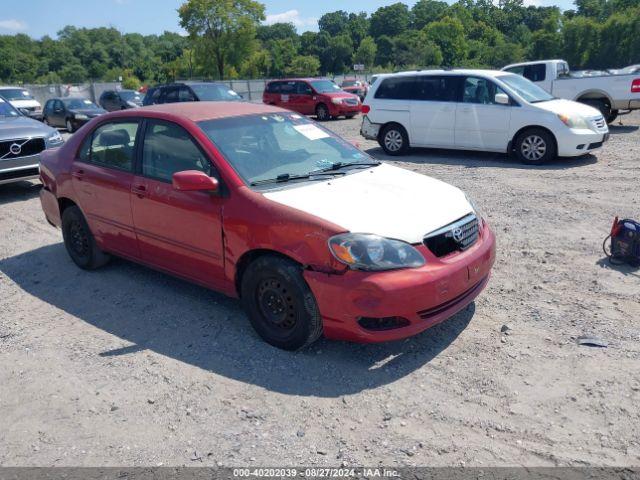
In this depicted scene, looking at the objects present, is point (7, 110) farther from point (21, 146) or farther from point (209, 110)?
point (209, 110)

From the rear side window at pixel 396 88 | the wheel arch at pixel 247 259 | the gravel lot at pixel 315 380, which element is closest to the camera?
the gravel lot at pixel 315 380

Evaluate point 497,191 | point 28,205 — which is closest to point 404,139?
point 497,191

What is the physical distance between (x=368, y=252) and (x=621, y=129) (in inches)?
560

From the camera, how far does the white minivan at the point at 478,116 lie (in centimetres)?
1027

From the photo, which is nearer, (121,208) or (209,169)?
(209,169)

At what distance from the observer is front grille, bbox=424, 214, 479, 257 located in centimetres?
384

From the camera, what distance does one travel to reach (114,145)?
5281mm

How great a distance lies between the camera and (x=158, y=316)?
4770 millimetres

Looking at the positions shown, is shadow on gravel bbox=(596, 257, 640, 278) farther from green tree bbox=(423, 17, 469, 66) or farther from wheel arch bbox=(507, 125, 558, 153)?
green tree bbox=(423, 17, 469, 66)

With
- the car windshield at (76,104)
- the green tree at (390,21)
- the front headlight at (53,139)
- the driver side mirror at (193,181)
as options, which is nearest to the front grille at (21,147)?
the front headlight at (53,139)

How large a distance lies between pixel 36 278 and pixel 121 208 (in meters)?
1.53

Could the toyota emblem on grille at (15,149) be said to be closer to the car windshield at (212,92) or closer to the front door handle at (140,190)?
the front door handle at (140,190)

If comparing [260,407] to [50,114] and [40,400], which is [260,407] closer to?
[40,400]

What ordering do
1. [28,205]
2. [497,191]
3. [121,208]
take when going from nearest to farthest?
[121,208] < [497,191] < [28,205]
